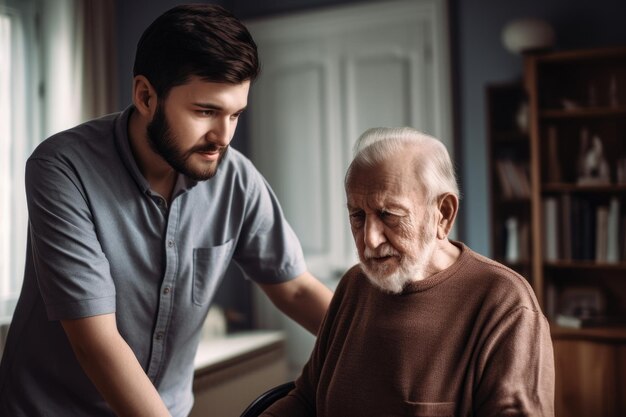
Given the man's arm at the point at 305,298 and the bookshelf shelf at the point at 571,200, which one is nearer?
the man's arm at the point at 305,298

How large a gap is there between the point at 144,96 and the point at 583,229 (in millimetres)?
2819

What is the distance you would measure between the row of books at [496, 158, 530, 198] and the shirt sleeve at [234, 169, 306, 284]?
2415mm

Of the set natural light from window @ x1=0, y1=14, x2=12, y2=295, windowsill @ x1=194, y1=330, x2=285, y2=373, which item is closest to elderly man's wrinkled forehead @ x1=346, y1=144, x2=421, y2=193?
windowsill @ x1=194, y1=330, x2=285, y2=373

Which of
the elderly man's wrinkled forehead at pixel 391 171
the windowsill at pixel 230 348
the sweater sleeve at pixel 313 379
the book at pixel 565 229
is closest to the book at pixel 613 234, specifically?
the book at pixel 565 229

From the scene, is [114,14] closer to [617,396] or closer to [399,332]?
[399,332]

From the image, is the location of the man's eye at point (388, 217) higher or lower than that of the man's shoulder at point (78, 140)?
lower

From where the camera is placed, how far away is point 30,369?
5.10 feet

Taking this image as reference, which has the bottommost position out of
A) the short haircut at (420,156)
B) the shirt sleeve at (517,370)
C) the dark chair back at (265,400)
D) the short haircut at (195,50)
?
the dark chair back at (265,400)

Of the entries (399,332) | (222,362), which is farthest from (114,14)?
(399,332)

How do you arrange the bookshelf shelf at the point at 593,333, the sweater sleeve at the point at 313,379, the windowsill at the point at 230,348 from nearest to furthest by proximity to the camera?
the sweater sleeve at the point at 313,379
the windowsill at the point at 230,348
the bookshelf shelf at the point at 593,333

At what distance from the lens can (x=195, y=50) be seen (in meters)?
1.37

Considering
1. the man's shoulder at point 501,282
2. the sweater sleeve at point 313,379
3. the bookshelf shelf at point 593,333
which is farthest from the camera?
the bookshelf shelf at point 593,333

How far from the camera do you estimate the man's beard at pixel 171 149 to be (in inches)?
56.4

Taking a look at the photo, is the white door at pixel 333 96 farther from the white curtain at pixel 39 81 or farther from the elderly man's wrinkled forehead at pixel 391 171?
the elderly man's wrinkled forehead at pixel 391 171
